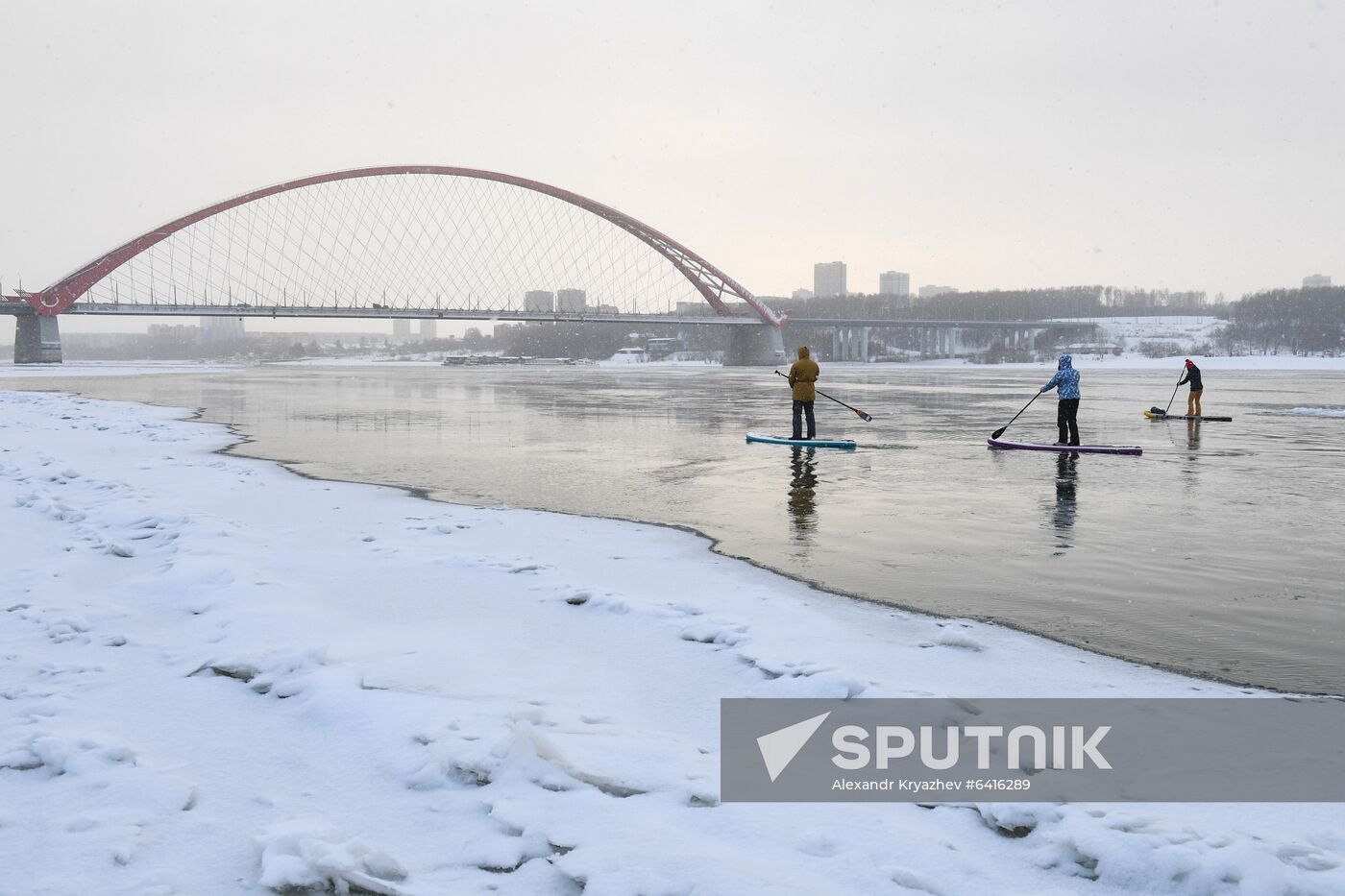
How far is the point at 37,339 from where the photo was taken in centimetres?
8738

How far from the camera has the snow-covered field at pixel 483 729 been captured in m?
3.01

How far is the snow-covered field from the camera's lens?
3014 millimetres

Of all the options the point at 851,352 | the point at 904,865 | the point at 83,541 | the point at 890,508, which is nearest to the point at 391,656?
the point at 904,865

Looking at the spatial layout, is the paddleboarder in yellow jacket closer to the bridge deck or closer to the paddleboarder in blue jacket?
the paddleboarder in blue jacket

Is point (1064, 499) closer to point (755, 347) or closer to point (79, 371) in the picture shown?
point (79, 371)

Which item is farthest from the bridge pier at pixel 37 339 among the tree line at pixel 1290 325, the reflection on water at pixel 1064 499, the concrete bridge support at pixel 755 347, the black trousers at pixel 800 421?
the tree line at pixel 1290 325

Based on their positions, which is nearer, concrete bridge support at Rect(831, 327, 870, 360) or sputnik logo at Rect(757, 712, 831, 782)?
sputnik logo at Rect(757, 712, 831, 782)

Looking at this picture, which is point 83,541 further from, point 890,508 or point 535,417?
point 535,417

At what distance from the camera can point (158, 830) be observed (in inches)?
125

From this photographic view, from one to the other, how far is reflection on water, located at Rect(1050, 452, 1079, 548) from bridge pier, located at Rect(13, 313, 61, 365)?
96.8 meters

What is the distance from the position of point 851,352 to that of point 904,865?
488 feet

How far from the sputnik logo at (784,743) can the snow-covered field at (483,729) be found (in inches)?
9.7

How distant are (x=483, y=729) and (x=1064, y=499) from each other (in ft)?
28.6

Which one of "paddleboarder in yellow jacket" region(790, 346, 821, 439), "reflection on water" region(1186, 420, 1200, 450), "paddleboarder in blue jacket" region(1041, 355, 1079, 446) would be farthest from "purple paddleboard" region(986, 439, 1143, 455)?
"paddleboarder in yellow jacket" region(790, 346, 821, 439)
